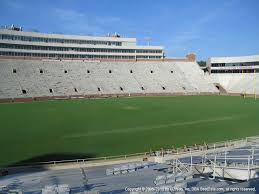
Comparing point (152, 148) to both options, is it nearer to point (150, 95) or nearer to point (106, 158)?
point (106, 158)

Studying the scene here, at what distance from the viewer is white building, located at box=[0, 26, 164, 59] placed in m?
68.2

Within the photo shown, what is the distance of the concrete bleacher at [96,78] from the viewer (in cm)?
5169

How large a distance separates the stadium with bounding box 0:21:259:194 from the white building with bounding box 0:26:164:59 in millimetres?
238

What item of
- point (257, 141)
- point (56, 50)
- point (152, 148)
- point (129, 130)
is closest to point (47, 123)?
point (129, 130)

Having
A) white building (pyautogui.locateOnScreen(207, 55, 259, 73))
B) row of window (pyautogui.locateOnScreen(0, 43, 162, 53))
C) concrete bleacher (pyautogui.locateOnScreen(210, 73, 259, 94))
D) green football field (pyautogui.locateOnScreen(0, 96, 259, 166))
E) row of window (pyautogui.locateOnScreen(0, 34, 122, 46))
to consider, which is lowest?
green football field (pyautogui.locateOnScreen(0, 96, 259, 166))

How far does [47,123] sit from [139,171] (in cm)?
1869

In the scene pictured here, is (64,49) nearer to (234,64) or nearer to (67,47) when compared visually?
(67,47)

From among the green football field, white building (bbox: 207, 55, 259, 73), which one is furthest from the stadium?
white building (bbox: 207, 55, 259, 73)

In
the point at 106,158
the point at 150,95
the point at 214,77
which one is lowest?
the point at 106,158

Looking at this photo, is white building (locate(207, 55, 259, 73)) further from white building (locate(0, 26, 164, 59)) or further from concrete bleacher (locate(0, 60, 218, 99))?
white building (locate(0, 26, 164, 59))

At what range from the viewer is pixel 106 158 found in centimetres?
1942

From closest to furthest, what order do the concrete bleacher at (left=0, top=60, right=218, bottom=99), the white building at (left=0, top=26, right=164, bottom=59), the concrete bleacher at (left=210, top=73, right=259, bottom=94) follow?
the concrete bleacher at (left=0, top=60, right=218, bottom=99) < the concrete bleacher at (left=210, top=73, right=259, bottom=94) < the white building at (left=0, top=26, right=164, bottom=59)

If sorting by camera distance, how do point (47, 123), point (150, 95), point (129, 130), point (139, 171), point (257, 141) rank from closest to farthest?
point (139, 171)
point (257, 141)
point (129, 130)
point (47, 123)
point (150, 95)

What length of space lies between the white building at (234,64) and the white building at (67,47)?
18.7m
